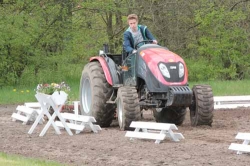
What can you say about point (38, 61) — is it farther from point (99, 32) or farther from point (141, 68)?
point (141, 68)

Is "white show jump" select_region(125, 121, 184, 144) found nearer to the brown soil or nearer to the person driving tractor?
the brown soil

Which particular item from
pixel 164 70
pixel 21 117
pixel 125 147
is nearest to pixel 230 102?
pixel 21 117

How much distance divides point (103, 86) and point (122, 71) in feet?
1.58


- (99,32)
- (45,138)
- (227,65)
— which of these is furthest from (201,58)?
(45,138)

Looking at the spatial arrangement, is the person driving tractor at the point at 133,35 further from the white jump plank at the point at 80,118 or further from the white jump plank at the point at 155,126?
the white jump plank at the point at 155,126

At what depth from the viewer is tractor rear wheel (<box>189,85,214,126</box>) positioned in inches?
523

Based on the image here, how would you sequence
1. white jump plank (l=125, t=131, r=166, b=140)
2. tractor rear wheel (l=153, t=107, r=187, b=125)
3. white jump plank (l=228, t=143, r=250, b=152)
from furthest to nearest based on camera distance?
1. tractor rear wheel (l=153, t=107, r=187, b=125)
2. white jump plank (l=125, t=131, r=166, b=140)
3. white jump plank (l=228, t=143, r=250, b=152)

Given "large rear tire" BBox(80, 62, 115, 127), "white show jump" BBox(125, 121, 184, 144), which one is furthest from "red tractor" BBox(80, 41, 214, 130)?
"white show jump" BBox(125, 121, 184, 144)

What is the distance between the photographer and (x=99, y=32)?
3194 cm

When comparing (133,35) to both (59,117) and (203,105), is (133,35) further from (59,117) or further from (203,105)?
(59,117)

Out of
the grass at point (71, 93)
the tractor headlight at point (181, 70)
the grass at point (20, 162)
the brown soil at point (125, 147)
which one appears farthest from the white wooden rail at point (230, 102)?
the grass at point (20, 162)

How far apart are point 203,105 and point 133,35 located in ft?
6.44

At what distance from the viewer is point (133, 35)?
14000 millimetres

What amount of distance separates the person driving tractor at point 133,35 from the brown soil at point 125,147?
1592 mm
